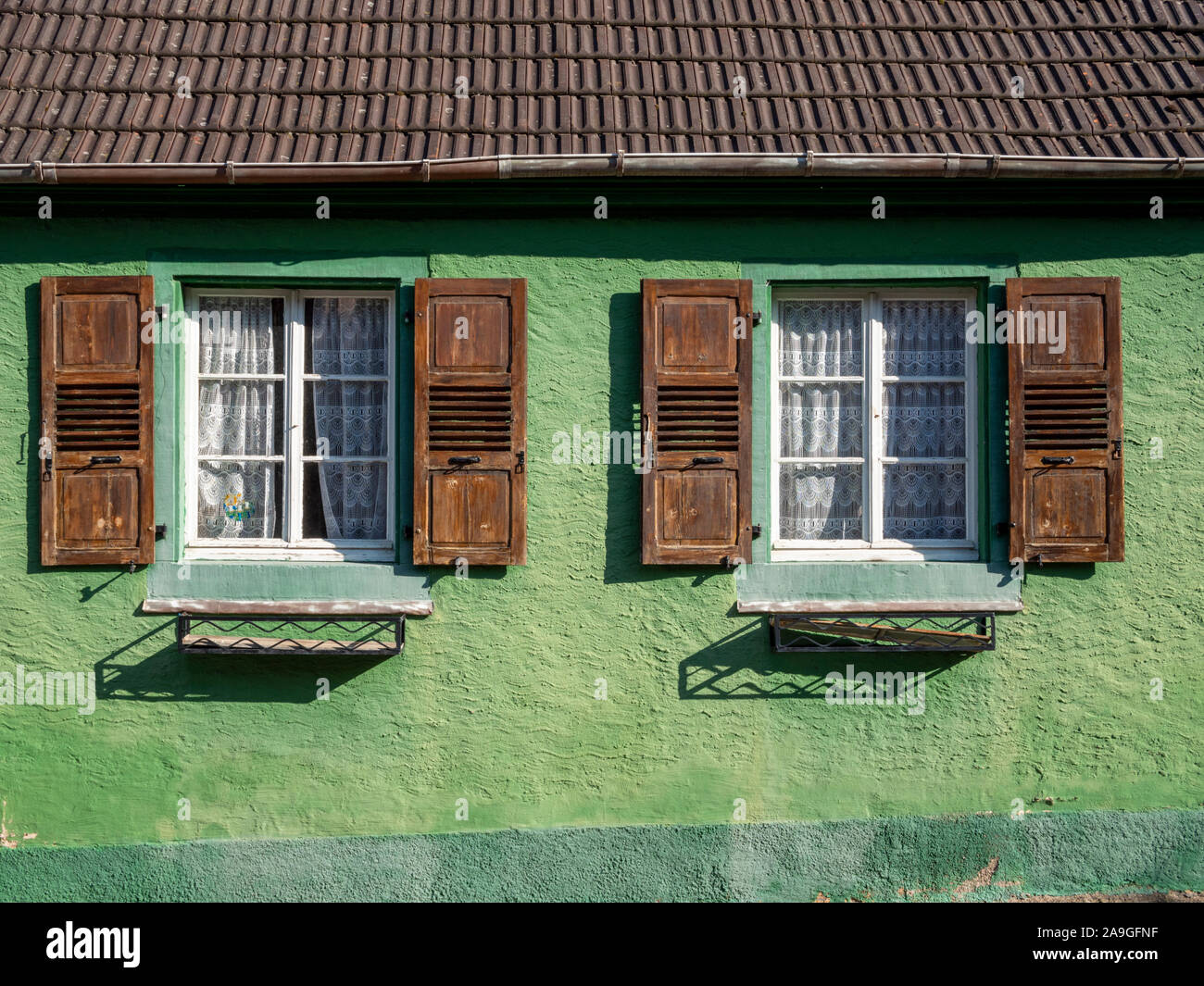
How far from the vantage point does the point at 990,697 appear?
4.94 m

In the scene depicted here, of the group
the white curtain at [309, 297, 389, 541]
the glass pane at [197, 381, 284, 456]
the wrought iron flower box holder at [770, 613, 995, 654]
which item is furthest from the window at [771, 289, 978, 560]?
the glass pane at [197, 381, 284, 456]

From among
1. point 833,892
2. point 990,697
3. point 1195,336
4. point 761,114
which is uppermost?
point 761,114

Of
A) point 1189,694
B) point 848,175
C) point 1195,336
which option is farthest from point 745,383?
point 1189,694

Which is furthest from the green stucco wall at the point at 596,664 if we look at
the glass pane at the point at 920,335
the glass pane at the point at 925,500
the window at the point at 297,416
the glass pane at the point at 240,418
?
the glass pane at the point at 240,418

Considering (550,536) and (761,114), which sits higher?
(761,114)

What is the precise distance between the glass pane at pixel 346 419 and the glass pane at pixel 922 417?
8.50ft

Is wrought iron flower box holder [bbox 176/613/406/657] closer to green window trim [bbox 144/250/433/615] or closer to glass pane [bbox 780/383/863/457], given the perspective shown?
green window trim [bbox 144/250/433/615]

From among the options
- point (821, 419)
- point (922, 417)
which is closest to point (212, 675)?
point (821, 419)

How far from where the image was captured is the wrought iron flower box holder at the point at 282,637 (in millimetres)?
4684

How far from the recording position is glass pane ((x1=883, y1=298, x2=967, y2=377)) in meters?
Answer: 5.11

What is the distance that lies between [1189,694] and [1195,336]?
1789 millimetres

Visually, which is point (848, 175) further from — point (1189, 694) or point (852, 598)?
point (1189, 694)

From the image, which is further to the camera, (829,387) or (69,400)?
(829,387)

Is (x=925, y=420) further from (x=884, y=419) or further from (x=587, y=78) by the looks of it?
(x=587, y=78)
